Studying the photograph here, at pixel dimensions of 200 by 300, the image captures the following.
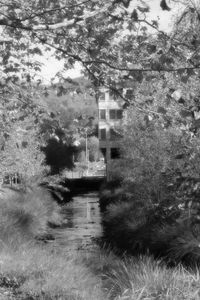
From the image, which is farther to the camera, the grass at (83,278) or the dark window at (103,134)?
the dark window at (103,134)

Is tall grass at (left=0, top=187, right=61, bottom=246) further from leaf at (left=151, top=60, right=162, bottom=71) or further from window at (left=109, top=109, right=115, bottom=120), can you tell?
window at (left=109, top=109, right=115, bottom=120)

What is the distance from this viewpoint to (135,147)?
85.3 feet

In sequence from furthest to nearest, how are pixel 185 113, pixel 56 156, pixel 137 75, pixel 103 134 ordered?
1. pixel 103 134
2. pixel 56 156
3. pixel 137 75
4. pixel 185 113

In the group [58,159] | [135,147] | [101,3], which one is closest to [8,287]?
[101,3]

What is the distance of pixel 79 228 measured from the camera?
29.8 metres

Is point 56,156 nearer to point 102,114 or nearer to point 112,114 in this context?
point 102,114

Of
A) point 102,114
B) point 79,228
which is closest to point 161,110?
point 79,228

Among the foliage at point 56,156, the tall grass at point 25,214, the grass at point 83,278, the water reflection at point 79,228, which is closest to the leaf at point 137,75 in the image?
the grass at point 83,278

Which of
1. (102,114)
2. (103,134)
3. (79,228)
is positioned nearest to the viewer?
(79,228)

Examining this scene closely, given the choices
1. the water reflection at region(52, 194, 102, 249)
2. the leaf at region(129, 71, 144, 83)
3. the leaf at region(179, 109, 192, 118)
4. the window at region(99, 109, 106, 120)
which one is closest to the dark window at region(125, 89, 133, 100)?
the leaf at region(129, 71, 144, 83)

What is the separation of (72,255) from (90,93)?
5979 mm

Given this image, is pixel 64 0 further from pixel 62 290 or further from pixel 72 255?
pixel 72 255

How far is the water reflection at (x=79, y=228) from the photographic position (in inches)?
953

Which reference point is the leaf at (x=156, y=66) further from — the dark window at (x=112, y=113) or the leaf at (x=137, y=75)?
the dark window at (x=112, y=113)
